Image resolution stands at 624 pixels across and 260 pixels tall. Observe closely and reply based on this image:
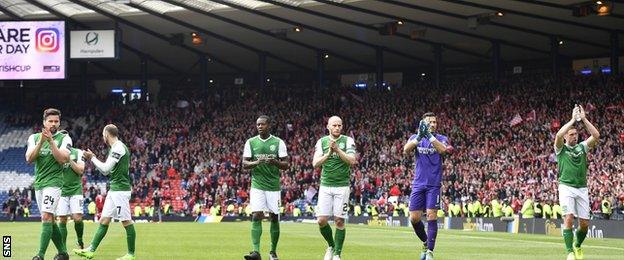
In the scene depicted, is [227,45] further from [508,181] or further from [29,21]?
[508,181]

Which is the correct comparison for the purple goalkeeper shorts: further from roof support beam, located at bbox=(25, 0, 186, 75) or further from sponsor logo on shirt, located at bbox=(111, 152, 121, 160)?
roof support beam, located at bbox=(25, 0, 186, 75)

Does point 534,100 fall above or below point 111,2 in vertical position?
below

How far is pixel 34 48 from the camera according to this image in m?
56.7

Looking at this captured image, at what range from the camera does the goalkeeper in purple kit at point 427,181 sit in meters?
17.4

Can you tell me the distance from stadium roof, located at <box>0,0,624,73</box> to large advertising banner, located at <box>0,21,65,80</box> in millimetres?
1054

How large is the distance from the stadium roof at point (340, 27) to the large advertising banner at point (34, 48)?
3.46 feet

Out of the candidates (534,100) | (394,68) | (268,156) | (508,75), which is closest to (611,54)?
(534,100)

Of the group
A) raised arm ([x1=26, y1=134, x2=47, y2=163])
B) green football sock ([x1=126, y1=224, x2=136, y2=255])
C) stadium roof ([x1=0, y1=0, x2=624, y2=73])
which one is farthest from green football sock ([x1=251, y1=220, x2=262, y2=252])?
stadium roof ([x1=0, y1=0, x2=624, y2=73])

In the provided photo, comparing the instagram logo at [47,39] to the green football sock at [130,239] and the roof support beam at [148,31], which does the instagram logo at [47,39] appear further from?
the green football sock at [130,239]

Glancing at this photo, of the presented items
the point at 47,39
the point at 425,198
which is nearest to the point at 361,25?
the point at 47,39

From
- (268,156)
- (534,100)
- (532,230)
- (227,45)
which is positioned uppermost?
(227,45)

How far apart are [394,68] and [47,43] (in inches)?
986

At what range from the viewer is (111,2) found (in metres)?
54.7

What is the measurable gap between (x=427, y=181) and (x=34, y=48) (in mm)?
42807
